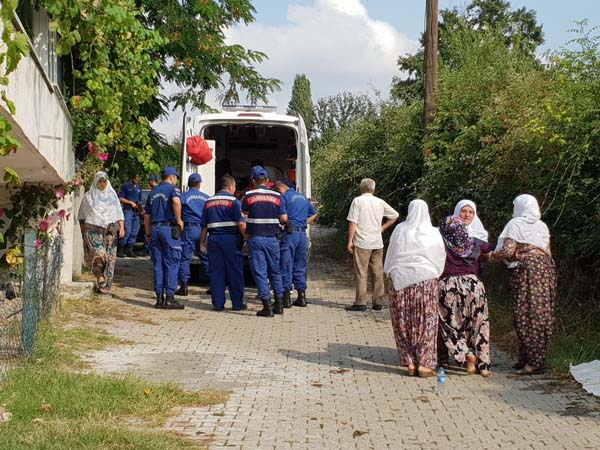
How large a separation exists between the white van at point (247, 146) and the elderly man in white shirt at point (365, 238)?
1.85 meters

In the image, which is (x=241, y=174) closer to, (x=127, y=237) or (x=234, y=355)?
Result: (x=127, y=237)

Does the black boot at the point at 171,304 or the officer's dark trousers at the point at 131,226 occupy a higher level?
the officer's dark trousers at the point at 131,226

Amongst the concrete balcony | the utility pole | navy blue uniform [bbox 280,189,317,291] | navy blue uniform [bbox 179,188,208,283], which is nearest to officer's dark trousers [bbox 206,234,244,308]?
navy blue uniform [bbox 280,189,317,291]

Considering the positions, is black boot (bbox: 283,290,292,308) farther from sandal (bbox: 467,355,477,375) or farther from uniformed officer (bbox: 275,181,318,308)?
sandal (bbox: 467,355,477,375)

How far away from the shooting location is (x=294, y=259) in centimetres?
1273

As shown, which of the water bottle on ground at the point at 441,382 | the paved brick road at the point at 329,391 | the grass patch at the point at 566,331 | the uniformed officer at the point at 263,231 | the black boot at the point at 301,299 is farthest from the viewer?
the black boot at the point at 301,299

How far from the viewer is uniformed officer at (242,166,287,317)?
37.4 ft

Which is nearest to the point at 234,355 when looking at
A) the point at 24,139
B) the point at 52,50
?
the point at 24,139

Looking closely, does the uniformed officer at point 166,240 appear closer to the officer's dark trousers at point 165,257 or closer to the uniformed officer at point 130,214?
the officer's dark trousers at point 165,257

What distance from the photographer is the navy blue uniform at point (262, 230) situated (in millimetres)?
11414

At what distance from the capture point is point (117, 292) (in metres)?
13.7

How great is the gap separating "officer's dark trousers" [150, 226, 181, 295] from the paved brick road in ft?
1.77

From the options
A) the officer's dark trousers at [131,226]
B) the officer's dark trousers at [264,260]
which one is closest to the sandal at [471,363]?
the officer's dark trousers at [264,260]

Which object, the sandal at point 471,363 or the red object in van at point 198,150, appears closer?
the sandal at point 471,363
